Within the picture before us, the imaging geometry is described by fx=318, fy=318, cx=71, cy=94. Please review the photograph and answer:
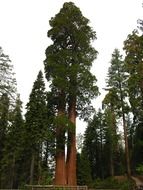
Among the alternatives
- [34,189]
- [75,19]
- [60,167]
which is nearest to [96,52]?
[75,19]

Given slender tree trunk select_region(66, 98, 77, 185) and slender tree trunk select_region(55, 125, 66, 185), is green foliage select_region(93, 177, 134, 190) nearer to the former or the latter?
slender tree trunk select_region(66, 98, 77, 185)

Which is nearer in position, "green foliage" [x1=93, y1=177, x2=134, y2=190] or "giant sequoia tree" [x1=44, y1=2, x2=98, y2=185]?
"giant sequoia tree" [x1=44, y1=2, x2=98, y2=185]

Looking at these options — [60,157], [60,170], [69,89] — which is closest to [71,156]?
[60,157]

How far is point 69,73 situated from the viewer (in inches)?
1003

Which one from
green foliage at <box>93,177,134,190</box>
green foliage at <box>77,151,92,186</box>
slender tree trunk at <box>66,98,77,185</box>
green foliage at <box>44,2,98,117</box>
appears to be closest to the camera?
slender tree trunk at <box>66,98,77,185</box>

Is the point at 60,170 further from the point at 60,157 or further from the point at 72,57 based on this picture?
the point at 72,57

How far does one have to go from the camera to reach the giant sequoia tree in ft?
79.2

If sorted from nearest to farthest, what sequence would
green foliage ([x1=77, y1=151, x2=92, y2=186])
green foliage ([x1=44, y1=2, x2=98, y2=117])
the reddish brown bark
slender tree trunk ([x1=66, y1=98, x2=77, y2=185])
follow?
the reddish brown bark < slender tree trunk ([x1=66, y1=98, x2=77, y2=185]) < green foliage ([x1=44, y1=2, x2=98, y2=117]) < green foliage ([x1=77, y1=151, x2=92, y2=186])

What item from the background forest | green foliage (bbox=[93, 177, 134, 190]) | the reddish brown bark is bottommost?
green foliage (bbox=[93, 177, 134, 190])

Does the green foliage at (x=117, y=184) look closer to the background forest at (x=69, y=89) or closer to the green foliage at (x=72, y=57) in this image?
the background forest at (x=69, y=89)

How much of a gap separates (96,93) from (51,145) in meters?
5.68

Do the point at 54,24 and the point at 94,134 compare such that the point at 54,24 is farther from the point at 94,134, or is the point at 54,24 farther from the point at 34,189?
the point at 94,134

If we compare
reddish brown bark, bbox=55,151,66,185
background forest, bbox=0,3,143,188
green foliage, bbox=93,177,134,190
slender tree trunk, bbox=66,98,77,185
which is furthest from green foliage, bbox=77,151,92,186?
reddish brown bark, bbox=55,151,66,185

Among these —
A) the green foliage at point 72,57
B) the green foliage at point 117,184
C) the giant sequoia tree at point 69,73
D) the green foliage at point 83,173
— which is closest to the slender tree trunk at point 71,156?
the giant sequoia tree at point 69,73
